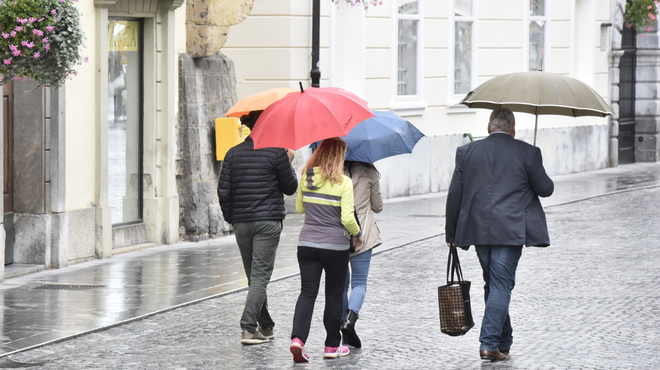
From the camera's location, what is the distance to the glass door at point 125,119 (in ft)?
40.9

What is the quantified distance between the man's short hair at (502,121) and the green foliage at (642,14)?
18983 millimetres

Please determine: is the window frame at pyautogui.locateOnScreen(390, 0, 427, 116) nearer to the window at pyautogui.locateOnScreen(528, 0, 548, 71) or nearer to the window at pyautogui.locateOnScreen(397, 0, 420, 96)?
the window at pyautogui.locateOnScreen(397, 0, 420, 96)

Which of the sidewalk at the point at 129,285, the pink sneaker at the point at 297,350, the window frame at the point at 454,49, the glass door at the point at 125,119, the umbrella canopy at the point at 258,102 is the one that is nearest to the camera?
the pink sneaker at the point at 297,350

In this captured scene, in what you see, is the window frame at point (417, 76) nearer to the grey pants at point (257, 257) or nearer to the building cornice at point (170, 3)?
the building cornice at point (170, 3)

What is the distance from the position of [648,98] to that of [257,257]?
66.7 feet

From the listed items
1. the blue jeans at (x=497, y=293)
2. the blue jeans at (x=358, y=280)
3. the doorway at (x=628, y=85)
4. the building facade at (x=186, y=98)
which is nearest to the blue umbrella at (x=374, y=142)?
the blue jeans at (x=358, y=280)

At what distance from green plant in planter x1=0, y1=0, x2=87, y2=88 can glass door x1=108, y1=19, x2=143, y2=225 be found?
2.95 m

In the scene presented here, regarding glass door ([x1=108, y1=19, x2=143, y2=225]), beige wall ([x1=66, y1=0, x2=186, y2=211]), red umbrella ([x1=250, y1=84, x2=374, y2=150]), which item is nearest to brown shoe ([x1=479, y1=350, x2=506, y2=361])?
red umbrella ([x1=250, y1=84, x2=374, y2=150])

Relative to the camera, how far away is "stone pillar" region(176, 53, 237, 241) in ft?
43.3

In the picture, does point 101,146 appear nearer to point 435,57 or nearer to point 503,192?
point 503,192

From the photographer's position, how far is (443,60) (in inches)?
770

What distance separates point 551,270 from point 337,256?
4537 mm

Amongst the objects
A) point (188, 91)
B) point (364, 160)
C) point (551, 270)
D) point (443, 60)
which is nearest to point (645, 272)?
point (551, 270)

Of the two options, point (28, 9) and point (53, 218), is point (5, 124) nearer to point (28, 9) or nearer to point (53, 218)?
point (53, 218)
